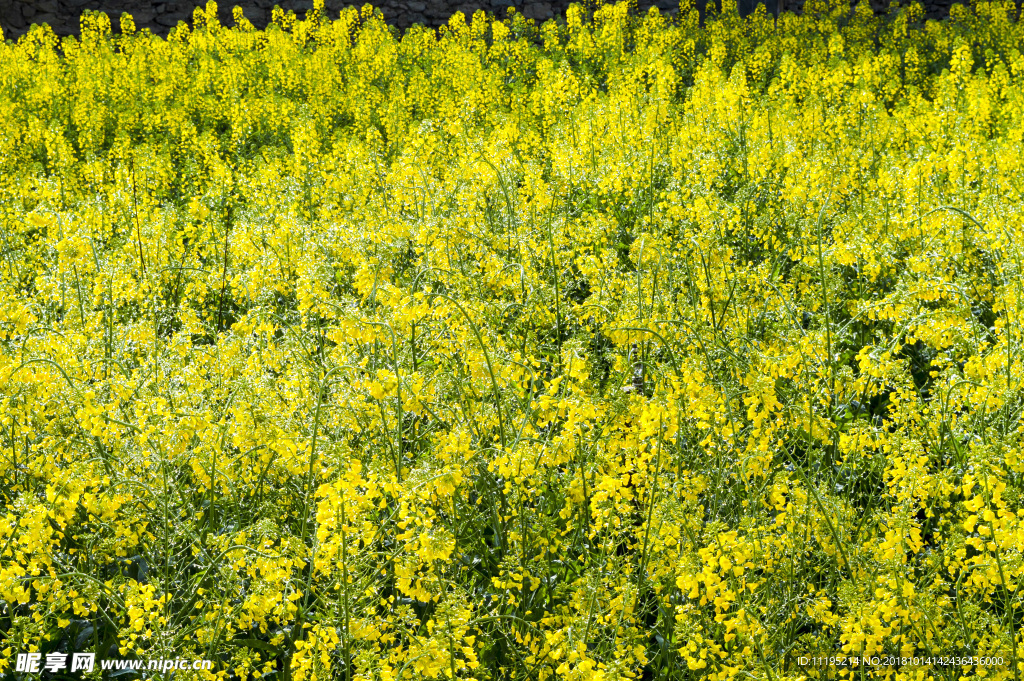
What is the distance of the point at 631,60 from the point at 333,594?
7.32 metres

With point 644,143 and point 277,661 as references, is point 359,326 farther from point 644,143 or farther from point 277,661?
point 644,143

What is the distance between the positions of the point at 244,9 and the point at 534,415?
1378 cm

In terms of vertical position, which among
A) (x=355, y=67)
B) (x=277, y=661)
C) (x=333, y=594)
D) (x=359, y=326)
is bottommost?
(x=277, y=661)

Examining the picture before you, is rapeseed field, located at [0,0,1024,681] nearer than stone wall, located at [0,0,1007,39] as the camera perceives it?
Yes

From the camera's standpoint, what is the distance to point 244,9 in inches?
590

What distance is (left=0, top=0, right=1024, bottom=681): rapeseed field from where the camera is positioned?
2273 mm

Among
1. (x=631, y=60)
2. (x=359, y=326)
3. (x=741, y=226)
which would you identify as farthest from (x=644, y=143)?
(x=359, y=326)

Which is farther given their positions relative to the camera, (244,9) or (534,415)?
(244,9)

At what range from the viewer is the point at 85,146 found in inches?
277

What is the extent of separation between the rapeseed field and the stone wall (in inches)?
362

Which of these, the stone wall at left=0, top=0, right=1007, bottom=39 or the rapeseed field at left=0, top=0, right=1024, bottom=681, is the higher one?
the stone wall at left=0, top=0, right=1007, bottom=39

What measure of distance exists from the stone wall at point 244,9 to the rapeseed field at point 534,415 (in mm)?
9183

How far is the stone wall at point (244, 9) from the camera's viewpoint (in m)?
14.7

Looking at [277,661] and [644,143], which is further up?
[644,143]
